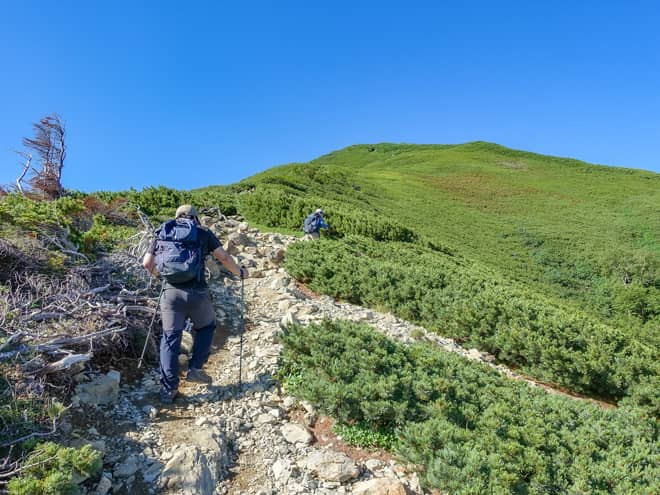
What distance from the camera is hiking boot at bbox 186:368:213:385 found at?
5461 millimetres

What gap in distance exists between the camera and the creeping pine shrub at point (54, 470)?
3.08 m

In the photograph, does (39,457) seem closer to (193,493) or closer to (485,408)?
(193,493)

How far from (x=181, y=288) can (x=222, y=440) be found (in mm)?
1835

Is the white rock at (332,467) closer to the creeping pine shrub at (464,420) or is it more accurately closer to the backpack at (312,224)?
the creeping pine shrub at (464,420)

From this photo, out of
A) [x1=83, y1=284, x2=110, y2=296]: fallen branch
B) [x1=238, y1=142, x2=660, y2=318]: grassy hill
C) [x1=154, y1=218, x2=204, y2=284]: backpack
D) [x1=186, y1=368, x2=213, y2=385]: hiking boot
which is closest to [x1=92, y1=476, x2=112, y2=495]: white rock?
[x1=186, y1=368, x2=213, y2=385]: hiking boot

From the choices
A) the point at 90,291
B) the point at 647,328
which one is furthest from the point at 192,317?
the point at 647,328

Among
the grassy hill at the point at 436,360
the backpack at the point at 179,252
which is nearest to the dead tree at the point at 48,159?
the grassy hill at the point at 436,360

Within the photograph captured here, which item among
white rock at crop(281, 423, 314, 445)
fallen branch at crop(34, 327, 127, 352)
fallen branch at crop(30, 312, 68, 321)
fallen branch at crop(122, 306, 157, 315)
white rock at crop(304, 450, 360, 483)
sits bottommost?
white rock at crop(304, 450, 360, 483)

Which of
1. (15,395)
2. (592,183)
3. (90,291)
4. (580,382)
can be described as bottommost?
(580,382)

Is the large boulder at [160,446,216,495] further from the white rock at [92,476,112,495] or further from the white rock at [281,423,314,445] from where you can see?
the white rock at [281,423,314,445]

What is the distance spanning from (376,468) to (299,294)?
5766 millimetres

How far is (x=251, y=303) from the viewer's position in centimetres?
902

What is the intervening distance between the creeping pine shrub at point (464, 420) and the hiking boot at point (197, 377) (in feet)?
3.47

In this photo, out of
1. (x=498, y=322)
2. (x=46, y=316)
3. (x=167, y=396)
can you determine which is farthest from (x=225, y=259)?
(x=498, y=322)
